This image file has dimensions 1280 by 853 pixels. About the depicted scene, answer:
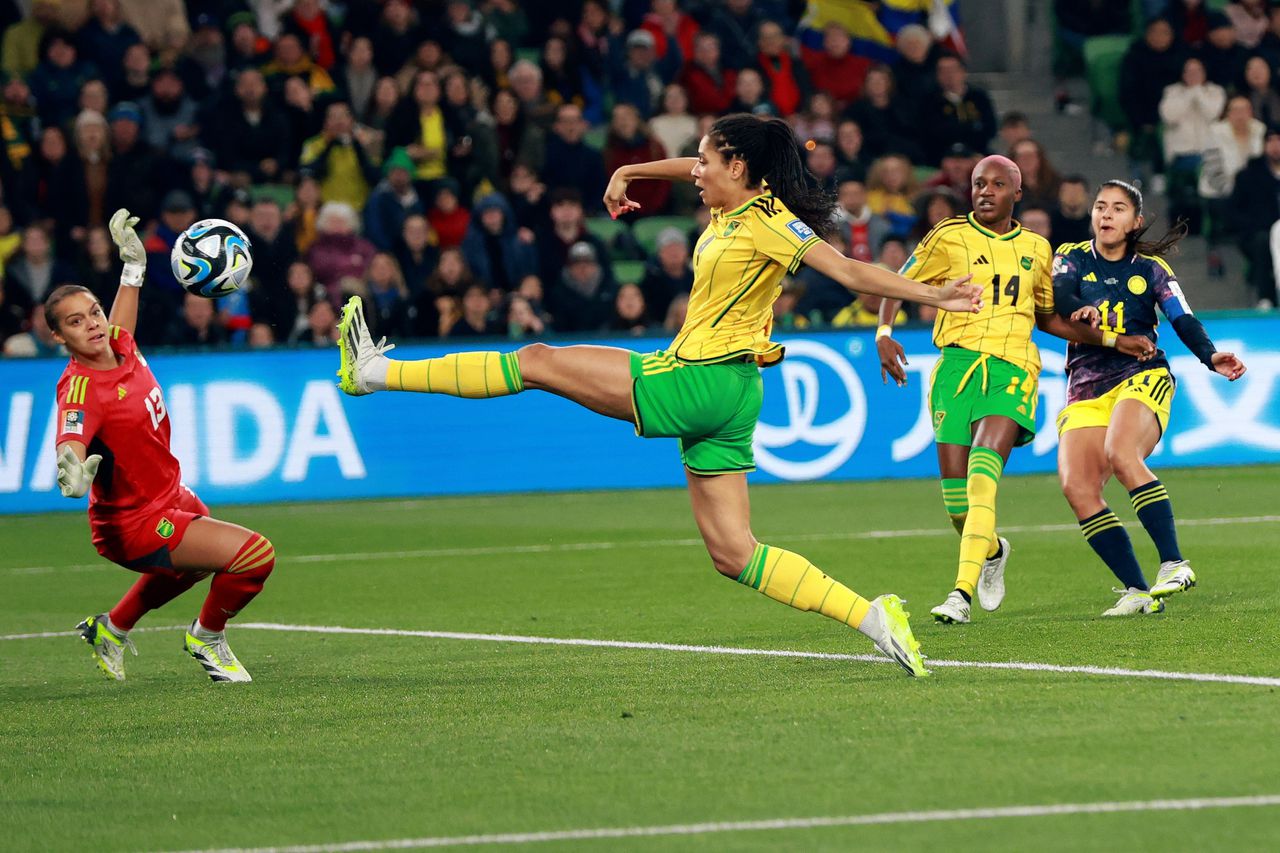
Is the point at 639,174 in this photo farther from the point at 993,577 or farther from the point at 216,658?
the point at 993,577

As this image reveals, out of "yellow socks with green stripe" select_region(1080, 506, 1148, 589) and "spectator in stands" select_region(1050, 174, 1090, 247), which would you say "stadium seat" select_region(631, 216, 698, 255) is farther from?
"yellow socks with green stripe" select_region(1080, 506, 1148, 589)

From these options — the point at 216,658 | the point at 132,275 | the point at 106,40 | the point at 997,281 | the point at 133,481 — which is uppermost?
the point at 106,40

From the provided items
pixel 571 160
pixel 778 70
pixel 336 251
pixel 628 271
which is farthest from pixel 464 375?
pixel 778 70

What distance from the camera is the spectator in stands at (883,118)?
21984mm

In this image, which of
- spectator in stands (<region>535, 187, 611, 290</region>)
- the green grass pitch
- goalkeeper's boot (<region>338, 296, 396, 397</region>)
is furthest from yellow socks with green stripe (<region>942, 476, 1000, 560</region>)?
spectator in stands (<region>535, 187, 611, 290</region>)

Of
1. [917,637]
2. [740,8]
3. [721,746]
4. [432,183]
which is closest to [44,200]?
[432,183]

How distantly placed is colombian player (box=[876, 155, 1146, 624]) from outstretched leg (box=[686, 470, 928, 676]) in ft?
7.12

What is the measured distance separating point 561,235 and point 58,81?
5.36 m

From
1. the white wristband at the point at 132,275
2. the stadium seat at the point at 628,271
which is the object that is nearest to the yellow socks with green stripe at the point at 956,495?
the white wristband at the point at 132,275

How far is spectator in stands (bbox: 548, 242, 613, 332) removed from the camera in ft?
63.2

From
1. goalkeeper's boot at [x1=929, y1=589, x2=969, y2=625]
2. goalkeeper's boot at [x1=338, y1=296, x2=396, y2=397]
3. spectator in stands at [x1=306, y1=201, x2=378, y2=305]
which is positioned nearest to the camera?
goalkeeper's boot at [x1=338, y1=296, x2=396, y2=397]

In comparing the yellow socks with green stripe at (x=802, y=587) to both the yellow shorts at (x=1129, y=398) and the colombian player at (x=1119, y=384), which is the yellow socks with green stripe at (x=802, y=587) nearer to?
the colombian player at (x=1119, y=384)

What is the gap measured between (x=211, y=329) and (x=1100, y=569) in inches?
379

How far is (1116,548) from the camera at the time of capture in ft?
31.0
